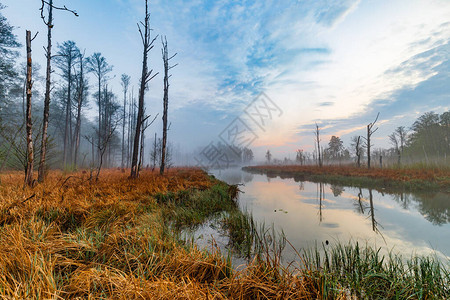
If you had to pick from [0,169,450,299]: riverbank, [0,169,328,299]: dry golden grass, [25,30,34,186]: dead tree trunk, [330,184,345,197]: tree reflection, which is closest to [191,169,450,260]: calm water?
[0,169,450,299]: riverbank

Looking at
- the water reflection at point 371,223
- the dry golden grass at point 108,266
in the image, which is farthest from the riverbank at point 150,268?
the water reflection at point 371,223

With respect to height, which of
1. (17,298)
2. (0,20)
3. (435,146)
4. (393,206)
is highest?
(0,20)

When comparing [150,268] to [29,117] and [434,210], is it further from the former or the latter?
[434,210]

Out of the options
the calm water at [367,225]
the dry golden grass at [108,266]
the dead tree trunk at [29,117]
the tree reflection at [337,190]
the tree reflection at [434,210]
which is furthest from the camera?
the tree reflection at [337,190]

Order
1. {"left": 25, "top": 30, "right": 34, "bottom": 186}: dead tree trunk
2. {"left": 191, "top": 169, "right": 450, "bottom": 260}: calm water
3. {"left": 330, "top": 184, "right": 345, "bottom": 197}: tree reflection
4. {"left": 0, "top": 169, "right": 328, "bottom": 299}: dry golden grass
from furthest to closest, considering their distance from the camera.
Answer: {"left": 330, "top": 184, "right": 345, "bottom": 197}: tree reflection, {"left": 25, "top": 30, "right": 34, "bottom": 186}: dead tree trunk, {"left": 191, "top": 169, "right": 450, "bottom": 260}: calm water, {"left": 0, "top": 169, "right": 328, "bottom": 299}: dry golden grass

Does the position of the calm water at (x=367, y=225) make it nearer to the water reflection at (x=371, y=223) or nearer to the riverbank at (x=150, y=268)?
the water reflection at (x=371, y=223)

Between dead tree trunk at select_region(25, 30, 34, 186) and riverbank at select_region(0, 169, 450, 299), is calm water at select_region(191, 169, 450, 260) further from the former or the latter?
dead tree trunk at select_region(25, 30, 34, 186)

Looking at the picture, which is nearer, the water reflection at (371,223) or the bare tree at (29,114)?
the water reflection at (371,223)

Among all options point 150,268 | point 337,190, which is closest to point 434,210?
point 337,190

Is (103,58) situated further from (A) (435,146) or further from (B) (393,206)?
(A) (435,146)

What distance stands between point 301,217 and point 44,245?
19.9 feet

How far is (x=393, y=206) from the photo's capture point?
6770 millimetres

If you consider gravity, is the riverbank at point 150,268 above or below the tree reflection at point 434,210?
above

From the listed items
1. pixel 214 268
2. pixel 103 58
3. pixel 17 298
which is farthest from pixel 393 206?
pixel 103 58
